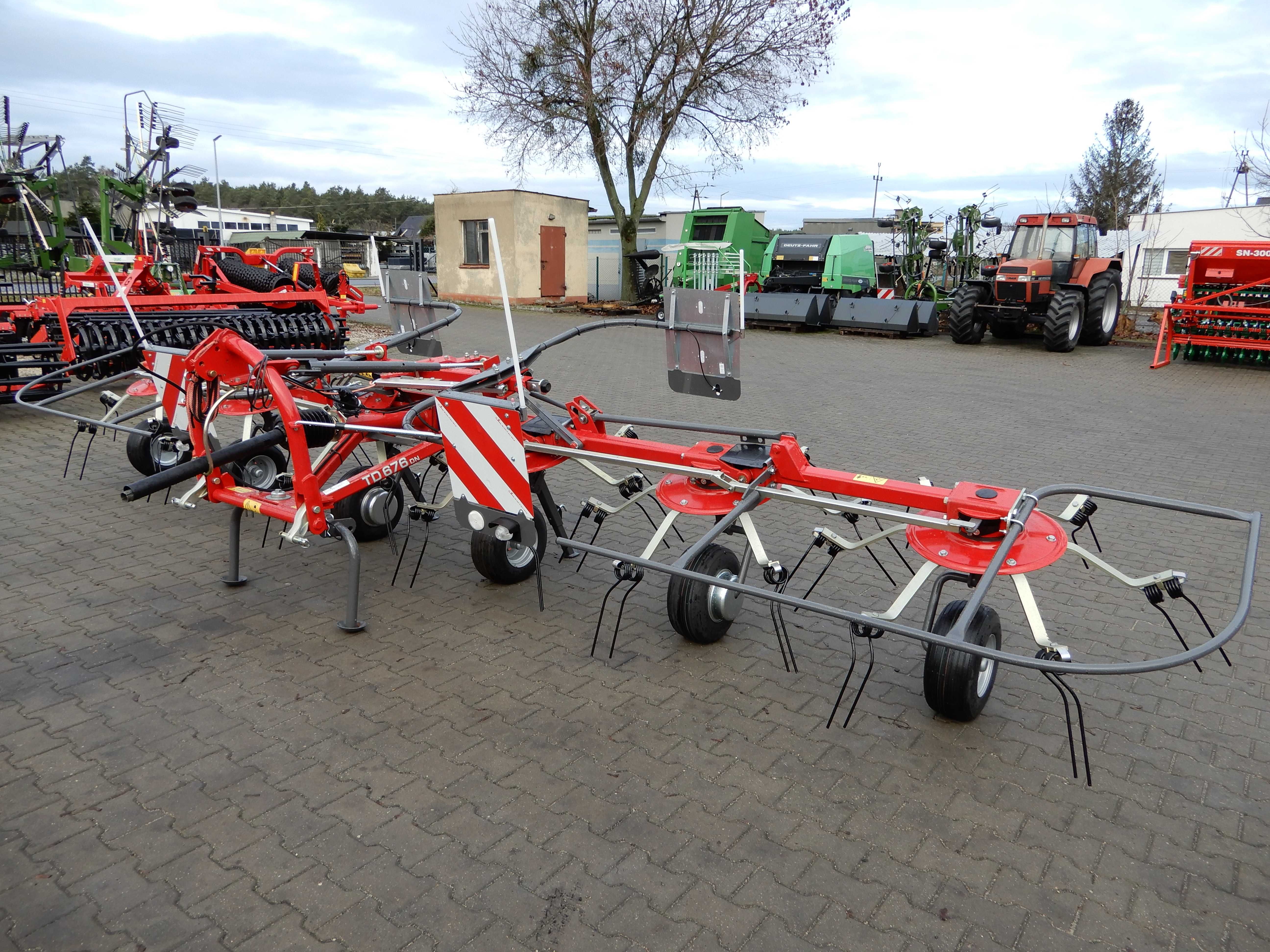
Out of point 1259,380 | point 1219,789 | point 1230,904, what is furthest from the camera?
point 1259,380

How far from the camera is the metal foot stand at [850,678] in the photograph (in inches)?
120

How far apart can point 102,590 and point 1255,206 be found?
3443 cm

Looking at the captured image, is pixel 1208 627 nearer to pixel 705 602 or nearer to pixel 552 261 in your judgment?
pixel 705 602

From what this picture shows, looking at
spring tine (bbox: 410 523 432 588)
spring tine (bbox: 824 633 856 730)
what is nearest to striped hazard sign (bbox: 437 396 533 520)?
spring tine (bbox: 410 523 432 588)

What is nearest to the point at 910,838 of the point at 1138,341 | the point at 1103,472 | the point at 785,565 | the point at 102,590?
the point at 785,565

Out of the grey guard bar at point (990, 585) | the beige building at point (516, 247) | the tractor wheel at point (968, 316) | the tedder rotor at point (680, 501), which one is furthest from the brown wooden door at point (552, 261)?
the grey guard bar at point (990, 585)

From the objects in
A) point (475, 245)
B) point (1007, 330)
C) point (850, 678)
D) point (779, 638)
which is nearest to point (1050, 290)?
point (1007, 330)

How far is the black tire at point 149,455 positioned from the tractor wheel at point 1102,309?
15804mm

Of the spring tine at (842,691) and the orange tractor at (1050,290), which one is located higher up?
the orange tractor at (1050,290)

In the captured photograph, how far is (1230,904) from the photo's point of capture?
2.48m

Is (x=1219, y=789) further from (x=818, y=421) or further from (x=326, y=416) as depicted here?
(x=818, y=421)

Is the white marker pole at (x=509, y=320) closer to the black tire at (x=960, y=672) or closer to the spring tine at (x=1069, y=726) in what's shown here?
the black tire at (x=960, y=672)

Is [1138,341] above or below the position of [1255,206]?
below

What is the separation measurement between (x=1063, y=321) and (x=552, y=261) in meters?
15.0
